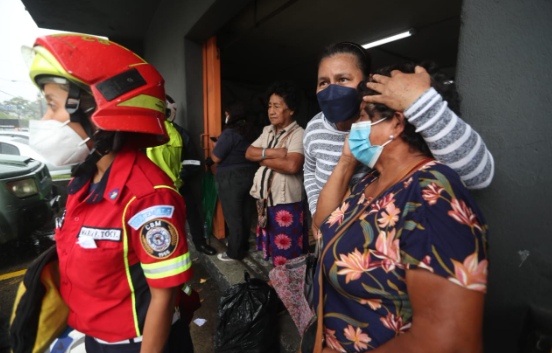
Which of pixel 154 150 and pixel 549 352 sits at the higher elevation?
pixel 154 150

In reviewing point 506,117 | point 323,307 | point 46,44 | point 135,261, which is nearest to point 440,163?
point 506,117

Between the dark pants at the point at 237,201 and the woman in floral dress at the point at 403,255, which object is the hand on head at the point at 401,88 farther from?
the dark pants at the point at 237,201

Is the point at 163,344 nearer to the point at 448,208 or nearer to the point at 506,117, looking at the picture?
the point at 448,208

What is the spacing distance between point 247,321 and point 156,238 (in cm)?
133

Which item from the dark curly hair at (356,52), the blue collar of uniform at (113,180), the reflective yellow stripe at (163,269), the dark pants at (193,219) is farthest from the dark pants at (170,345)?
the dark pants at (193,219)

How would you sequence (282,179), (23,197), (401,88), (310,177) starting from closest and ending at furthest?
(401,88) → (310,177) → (282,179) → (23,197)

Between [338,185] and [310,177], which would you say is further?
[310,177]

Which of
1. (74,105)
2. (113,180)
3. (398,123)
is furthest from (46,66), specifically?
(398,123)

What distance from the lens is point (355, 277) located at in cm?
91

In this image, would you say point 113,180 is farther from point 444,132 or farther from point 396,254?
point 444,132

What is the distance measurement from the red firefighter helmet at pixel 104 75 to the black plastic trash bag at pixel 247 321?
1.52 metres

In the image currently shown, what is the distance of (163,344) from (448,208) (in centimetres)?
117

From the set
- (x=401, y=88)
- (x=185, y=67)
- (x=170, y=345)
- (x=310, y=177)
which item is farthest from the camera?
(x=185, y=67)

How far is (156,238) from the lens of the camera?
98cm
